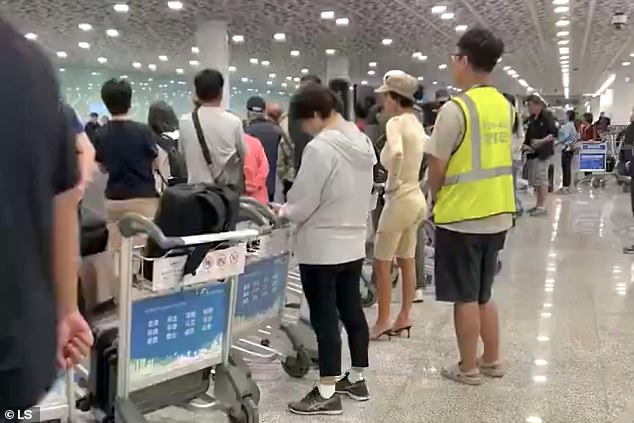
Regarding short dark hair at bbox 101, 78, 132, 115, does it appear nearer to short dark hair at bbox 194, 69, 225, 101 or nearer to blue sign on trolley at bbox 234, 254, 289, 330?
short dark hair at bbox 194, 69, 225, 101

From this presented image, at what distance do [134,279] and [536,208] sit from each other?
8.86m

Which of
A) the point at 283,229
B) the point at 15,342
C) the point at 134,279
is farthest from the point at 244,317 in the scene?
the point at 15,342

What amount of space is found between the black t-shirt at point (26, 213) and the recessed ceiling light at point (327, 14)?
12258mm

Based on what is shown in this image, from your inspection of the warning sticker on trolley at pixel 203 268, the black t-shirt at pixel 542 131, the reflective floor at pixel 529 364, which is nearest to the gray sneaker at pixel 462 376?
the reflective floor at pixel 529 364

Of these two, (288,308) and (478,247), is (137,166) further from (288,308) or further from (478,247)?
(478,247)

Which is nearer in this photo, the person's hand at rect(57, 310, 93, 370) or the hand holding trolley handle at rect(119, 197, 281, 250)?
the person's hand at rect(57, 310, 93, 370)

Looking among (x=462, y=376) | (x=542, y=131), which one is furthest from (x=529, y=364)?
(x=542, y=131)

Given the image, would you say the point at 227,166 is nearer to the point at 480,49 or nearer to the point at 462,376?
the point at 480,49

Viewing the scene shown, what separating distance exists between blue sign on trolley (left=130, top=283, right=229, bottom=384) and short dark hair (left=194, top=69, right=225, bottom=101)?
1392 millimetres

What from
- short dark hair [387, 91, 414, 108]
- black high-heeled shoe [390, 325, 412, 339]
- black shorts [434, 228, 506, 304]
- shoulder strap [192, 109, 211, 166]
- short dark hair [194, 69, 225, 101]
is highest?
short dark hair [194, 69, 225, 101]

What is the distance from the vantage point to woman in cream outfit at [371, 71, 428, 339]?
4172mm

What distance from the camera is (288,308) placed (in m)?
4.20

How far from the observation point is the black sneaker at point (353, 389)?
3.48 meters

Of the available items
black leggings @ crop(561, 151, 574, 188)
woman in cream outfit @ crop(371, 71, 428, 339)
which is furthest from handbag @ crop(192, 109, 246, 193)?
black leggings @ crop(561, 151, 574, 188)
